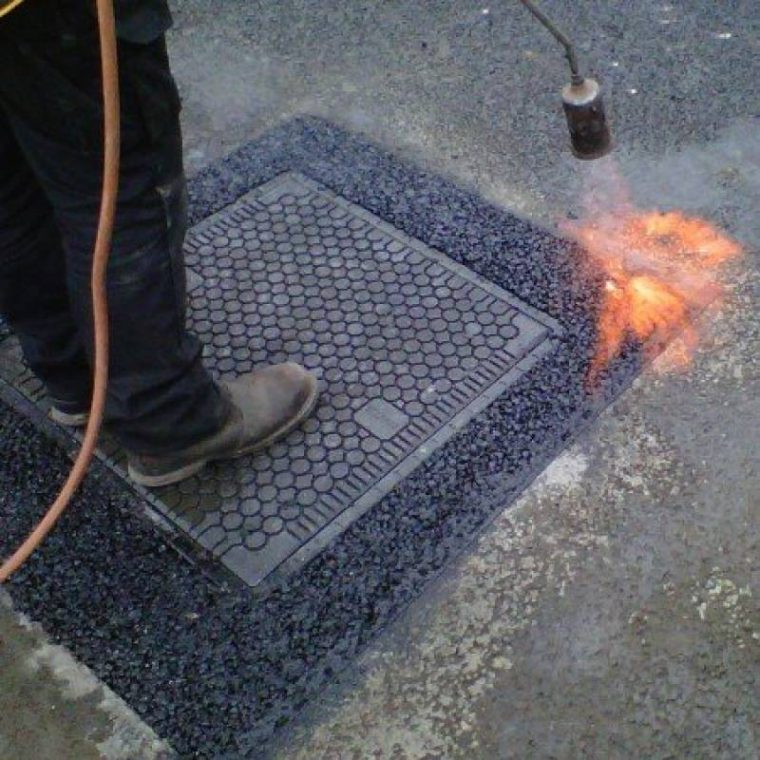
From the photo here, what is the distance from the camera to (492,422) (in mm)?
2168

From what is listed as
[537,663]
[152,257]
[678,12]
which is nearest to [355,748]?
[537,663]

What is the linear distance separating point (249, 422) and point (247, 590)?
380mm

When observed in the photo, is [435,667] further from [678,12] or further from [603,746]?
[678,12]

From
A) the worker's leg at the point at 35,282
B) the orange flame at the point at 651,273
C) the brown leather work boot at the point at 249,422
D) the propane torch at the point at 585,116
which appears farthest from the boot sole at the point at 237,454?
the propane torch at the point at 585,116

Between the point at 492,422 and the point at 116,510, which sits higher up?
the point at 116,510

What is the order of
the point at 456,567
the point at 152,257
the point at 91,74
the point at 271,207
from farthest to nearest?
the point at 271,207 < the point at 456,567 < the point at 152,257 < the point at 91,74

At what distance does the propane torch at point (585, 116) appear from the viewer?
207 centimetres

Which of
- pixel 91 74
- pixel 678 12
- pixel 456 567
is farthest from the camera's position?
pixel 678 12

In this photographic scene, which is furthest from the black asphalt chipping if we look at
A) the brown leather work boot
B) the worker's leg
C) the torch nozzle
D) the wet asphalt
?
the torch nozzle

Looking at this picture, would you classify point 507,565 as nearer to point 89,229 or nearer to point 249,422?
point 249,422

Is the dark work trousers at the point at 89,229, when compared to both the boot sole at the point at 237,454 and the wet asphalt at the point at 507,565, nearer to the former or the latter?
the boot sole at the point at 237,454

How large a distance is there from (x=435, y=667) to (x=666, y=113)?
2.00m

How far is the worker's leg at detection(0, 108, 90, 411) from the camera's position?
1763mm

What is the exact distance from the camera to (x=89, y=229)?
5.21ft
